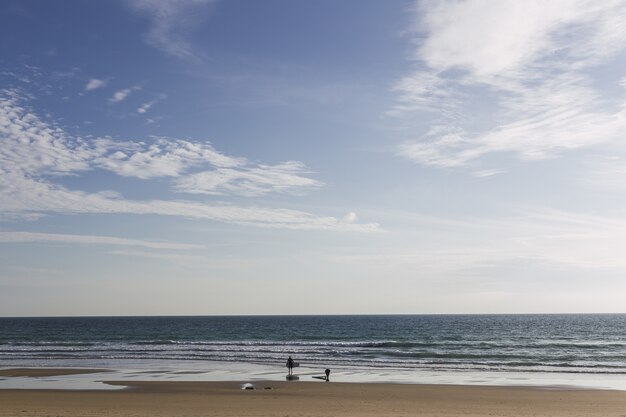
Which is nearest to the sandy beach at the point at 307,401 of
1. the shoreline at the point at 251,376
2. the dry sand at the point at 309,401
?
the dry sand at the point at 309,401

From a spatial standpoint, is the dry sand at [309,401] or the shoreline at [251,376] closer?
the dry sand at [309,401]

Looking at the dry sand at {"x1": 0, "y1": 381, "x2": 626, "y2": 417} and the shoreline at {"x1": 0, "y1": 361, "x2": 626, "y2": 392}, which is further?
the shoreline at {"x1": 0, "y1": 361, "x2": 626, "y2": 392}

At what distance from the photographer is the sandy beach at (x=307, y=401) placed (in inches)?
878

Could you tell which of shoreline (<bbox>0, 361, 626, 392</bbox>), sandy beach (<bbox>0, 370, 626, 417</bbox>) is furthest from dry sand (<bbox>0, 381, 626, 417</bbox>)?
shoreline (<bbox>0, 361, 626, 392</bbox>)

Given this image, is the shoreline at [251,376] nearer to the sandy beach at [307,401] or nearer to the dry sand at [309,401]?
the sandy beach at [307,401]

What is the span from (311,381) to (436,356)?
21.9 m

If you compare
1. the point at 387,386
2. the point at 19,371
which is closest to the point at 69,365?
the point at 19,371

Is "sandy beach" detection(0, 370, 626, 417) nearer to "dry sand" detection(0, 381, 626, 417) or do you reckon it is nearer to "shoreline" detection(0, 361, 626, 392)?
"dry sand" detection(0, 381, 626, 417)

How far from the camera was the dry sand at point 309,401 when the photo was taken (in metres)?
22.3

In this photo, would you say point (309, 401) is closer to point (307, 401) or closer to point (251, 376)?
point (307, 401)

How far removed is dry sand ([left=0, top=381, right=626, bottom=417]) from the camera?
→ 22281 millimetres

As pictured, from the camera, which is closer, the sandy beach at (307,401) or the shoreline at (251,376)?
the sandy beach at (307,401)

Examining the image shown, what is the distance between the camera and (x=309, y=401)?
25.6 m

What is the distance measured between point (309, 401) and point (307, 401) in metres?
0.09
